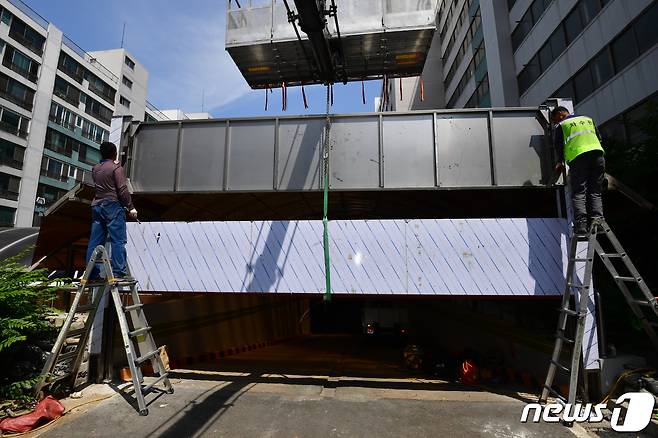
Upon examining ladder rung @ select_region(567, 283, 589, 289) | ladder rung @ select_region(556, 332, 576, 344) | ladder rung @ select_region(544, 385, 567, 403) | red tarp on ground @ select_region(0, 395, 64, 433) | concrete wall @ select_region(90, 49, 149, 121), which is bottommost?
red tarp on ground @ select_region(0, 395, 64, 433)

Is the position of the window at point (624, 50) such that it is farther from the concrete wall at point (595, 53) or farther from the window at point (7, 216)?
the window at point (7, 216)

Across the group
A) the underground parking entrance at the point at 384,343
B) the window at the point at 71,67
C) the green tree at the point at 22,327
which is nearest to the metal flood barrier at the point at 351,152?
the underground parking entrance at the point at 384,343

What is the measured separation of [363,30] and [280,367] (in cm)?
993

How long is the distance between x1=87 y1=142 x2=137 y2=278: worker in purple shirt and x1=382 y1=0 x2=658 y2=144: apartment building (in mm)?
8138

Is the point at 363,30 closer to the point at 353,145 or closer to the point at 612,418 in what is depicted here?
the point at 353,145

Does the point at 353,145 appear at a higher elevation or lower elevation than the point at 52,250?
higher

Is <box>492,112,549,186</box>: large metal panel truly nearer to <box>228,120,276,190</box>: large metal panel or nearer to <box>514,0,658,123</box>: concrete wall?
<box>228,120,276,190</box>: large metal panel

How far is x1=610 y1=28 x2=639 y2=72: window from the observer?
15195mm

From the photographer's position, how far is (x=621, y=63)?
15.9 m

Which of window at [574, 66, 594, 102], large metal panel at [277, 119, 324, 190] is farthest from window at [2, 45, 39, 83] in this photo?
window at [574, 66, 594, 102]

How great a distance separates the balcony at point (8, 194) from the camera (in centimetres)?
3205

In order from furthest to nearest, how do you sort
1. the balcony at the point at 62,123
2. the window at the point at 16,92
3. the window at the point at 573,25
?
the balcony at the point at 62,123 < the window at the point at 16,92 < the window at the point at 573,25

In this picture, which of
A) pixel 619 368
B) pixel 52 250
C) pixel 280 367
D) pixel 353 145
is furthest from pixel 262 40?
pixel 619 368

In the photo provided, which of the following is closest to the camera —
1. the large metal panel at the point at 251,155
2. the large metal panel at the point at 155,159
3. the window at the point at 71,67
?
the large metal panel at the point at 251,155
